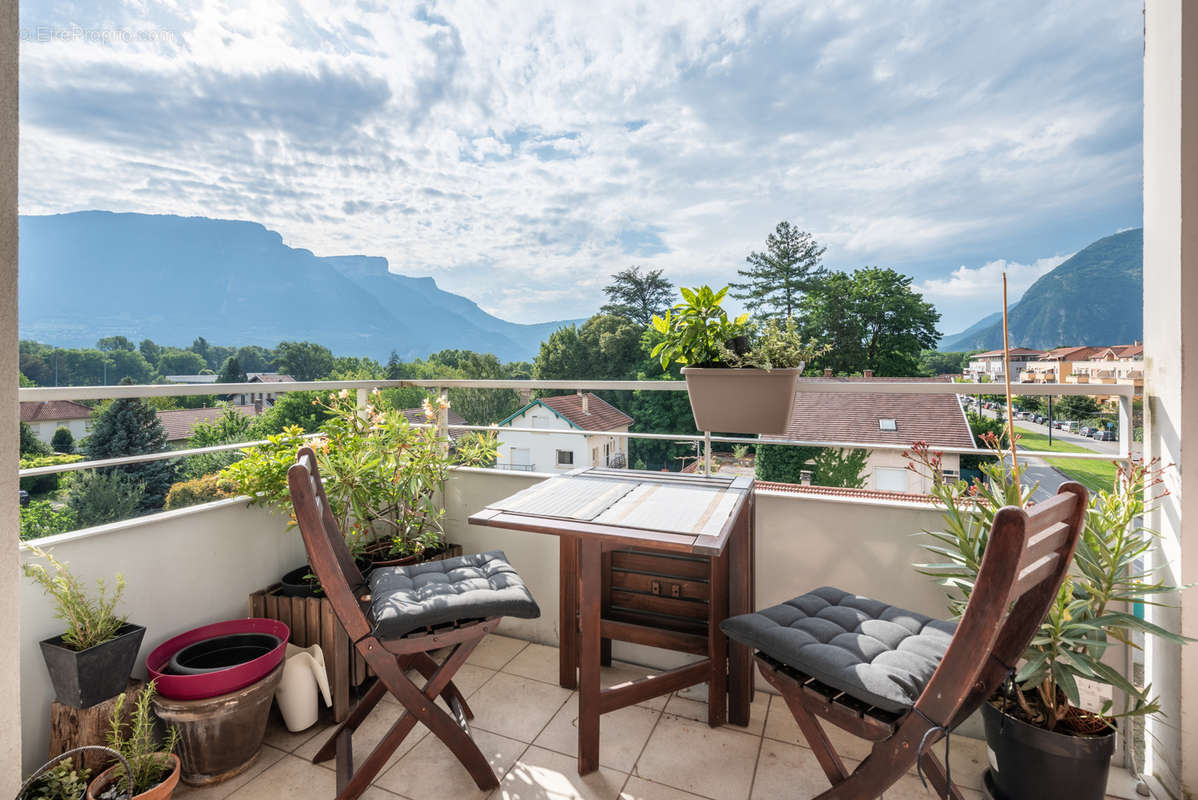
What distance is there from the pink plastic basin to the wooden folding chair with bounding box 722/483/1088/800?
130 cm

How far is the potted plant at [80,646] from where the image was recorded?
1.29m

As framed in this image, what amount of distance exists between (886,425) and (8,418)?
2.41 m

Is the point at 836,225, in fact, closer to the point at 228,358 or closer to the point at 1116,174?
the point at 1116,174

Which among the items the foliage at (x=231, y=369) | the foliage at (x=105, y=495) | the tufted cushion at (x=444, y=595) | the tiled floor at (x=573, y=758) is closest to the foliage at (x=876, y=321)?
the tiled floor at (x=573, y=758)

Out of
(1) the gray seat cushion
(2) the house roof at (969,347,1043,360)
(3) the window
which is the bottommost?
(1) the gray seat cushion

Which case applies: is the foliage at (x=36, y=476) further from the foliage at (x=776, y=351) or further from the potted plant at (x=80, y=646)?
the foliage at (x=776, y=351)

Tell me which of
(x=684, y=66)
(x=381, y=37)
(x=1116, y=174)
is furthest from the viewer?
(x=1116, y=174)

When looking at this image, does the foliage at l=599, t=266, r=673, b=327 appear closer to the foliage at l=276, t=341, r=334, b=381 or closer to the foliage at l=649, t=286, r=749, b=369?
the foliage at l=276, t=341, r=334, b=381

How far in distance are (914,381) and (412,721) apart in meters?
1.80

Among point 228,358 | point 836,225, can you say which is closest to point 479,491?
point 836,225

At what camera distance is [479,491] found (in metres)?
2.45

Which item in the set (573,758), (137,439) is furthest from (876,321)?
(137,439)

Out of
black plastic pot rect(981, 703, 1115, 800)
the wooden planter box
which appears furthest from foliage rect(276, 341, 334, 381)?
black plastic pot rect(981, 703, 1115, 800)

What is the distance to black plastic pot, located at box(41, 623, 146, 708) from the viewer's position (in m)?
1.28
